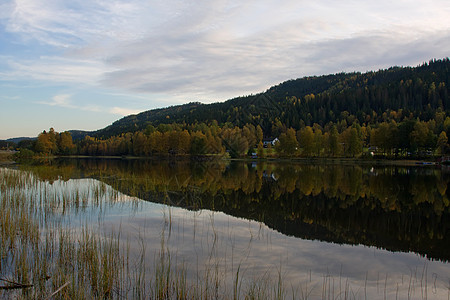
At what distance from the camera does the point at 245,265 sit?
31.7 ft

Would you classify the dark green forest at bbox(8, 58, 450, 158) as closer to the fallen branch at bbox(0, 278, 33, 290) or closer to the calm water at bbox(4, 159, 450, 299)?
the calm water at bbox(4, 159, 450, 299)

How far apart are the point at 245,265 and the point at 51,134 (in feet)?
430

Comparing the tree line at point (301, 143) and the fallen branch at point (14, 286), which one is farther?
the tree line at point (301, 143)

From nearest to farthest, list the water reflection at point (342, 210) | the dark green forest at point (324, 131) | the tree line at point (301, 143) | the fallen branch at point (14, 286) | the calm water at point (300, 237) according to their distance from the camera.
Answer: the fallen branch at point (14, 286), the calm water at point (300, 237), the water reflection at point (342, 210), the tree line at point (301, 143), the dark green forest at point (324, 131)

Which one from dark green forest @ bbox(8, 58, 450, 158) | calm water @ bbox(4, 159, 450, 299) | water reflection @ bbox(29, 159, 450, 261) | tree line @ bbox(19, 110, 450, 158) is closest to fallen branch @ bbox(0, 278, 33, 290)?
calm water @ bbox(4, 159, 450, 299)

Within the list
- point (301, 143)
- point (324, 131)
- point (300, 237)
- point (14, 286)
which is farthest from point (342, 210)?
point (324, 131)

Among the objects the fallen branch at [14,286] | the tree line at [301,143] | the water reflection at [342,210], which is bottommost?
the water reflection at [342,210]

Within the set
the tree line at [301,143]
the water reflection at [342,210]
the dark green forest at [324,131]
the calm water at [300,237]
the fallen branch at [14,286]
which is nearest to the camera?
the fallen branch at [14,286]

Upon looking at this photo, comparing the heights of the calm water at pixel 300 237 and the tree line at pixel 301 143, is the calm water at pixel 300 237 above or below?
below

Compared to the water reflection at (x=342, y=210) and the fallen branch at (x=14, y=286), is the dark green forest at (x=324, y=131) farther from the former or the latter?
the fallen branch at (x=14, y=286)

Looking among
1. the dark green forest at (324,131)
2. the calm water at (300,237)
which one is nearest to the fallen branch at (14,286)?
the calm water at (300,237)

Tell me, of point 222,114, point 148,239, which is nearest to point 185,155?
point 222,114

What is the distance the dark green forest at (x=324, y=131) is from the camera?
8738 centimetres

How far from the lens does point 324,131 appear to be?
475 feet
